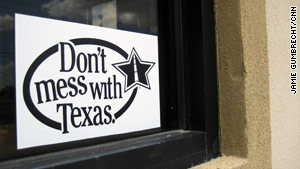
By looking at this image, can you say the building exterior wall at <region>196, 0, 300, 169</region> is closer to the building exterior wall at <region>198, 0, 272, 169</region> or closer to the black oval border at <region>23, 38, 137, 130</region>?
the building exterior wall at <region>198, 0, 272, 169</region>

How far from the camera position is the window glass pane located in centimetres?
118

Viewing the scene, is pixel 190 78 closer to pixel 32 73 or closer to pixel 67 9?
pixel 67 9

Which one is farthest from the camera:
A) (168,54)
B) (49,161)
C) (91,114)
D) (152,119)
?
(168,54)

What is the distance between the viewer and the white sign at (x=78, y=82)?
49.4 inches

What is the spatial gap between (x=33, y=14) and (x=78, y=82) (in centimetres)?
37

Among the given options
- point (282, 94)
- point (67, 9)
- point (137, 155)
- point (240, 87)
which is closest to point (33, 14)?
point (67, 9)

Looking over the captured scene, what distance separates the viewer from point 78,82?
1425 millimetres

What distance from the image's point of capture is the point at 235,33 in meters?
2.00

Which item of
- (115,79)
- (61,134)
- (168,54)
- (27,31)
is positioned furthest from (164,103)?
(27,31)

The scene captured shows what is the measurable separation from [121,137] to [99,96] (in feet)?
0.93

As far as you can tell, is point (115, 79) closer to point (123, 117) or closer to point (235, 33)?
point (123, 117)

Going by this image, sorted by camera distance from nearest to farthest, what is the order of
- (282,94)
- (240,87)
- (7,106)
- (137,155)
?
(7,106), (137,155), (240,87), (282,94)

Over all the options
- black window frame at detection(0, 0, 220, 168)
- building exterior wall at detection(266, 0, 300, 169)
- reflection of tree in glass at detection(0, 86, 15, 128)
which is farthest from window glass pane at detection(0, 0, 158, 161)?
building exterior wall at detection(266, 0, 300, 169)

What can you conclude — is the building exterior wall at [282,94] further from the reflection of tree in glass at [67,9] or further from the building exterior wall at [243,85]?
the reflection of tree in glass at [67,9]
